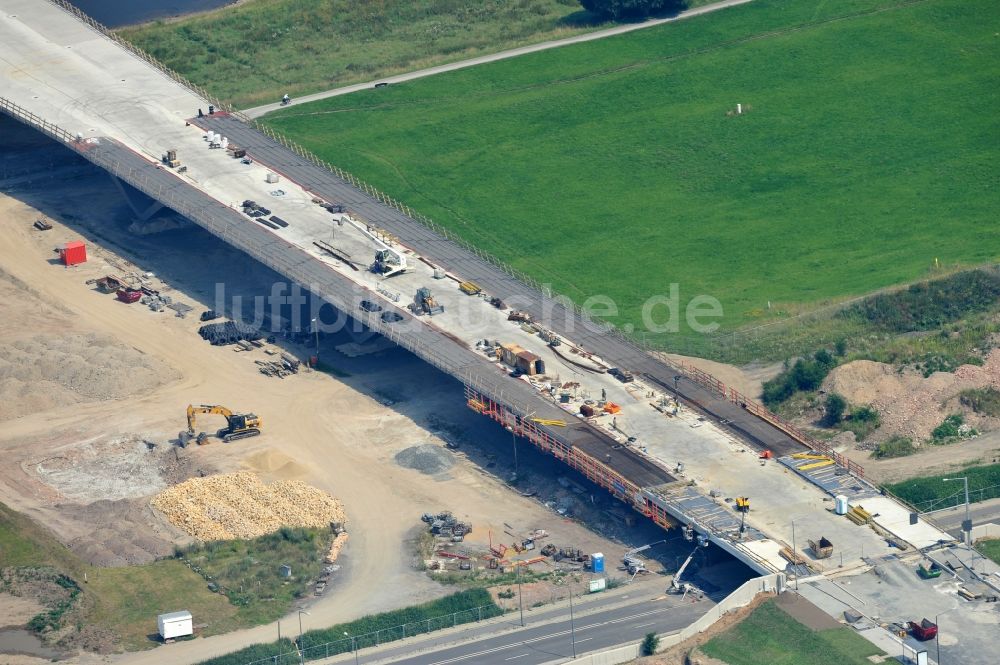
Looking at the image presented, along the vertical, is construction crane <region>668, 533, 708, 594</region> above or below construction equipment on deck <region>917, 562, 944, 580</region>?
below

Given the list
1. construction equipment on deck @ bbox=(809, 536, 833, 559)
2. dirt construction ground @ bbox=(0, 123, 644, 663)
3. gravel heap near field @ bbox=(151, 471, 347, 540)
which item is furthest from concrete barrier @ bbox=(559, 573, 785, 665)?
gravel heap near field @ bbox=(151, 471, 347, 540)

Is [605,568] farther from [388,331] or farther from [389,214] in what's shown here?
[389,214]

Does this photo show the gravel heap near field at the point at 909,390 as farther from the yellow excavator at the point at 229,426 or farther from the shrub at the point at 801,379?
the yellow excavator at the point at 229,426

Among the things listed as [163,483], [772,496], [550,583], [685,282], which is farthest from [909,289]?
[163,483]

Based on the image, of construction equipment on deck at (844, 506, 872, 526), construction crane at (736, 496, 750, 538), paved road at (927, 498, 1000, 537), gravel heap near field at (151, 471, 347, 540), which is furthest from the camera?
gravel heap near field at (151, 471, 347, 540)

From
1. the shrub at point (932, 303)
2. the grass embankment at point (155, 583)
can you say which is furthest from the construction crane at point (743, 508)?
the shrub at point (932, 303)

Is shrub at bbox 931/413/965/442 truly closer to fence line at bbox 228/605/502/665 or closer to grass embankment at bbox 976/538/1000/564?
grass embankment at bbox 976/538/1000/564
